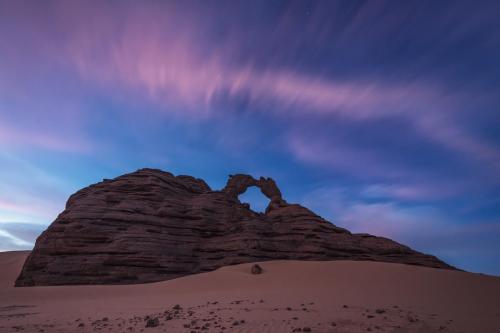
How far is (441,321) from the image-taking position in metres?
10.3

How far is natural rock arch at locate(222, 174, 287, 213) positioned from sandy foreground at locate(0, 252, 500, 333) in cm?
1373

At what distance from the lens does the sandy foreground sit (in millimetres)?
9297

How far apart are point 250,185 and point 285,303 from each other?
81.9ft

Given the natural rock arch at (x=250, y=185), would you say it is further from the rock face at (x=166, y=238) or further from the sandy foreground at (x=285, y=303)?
the sandy foreground at (x=285, y=303)

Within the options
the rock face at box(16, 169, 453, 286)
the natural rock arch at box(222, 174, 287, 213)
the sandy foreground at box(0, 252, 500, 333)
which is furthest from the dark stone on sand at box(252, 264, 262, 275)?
the natural rock arch at box(222, 174, 287, 213)

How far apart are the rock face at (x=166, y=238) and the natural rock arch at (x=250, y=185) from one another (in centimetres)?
405

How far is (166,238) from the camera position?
2427 centimetres

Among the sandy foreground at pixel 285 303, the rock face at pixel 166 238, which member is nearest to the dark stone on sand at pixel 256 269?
the sandy foreground at pixel 285 303

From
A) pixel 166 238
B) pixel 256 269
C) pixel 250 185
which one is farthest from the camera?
pixel 250 185

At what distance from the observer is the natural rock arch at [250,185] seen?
35.5m

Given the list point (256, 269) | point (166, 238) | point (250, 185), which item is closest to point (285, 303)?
point (256, 269)

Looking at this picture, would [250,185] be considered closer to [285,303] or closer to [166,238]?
[166,238]

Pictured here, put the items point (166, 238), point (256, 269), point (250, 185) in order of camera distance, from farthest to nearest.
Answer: point (250, 185)
point (166, 238)
point (256, 269)

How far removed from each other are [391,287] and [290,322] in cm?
845
